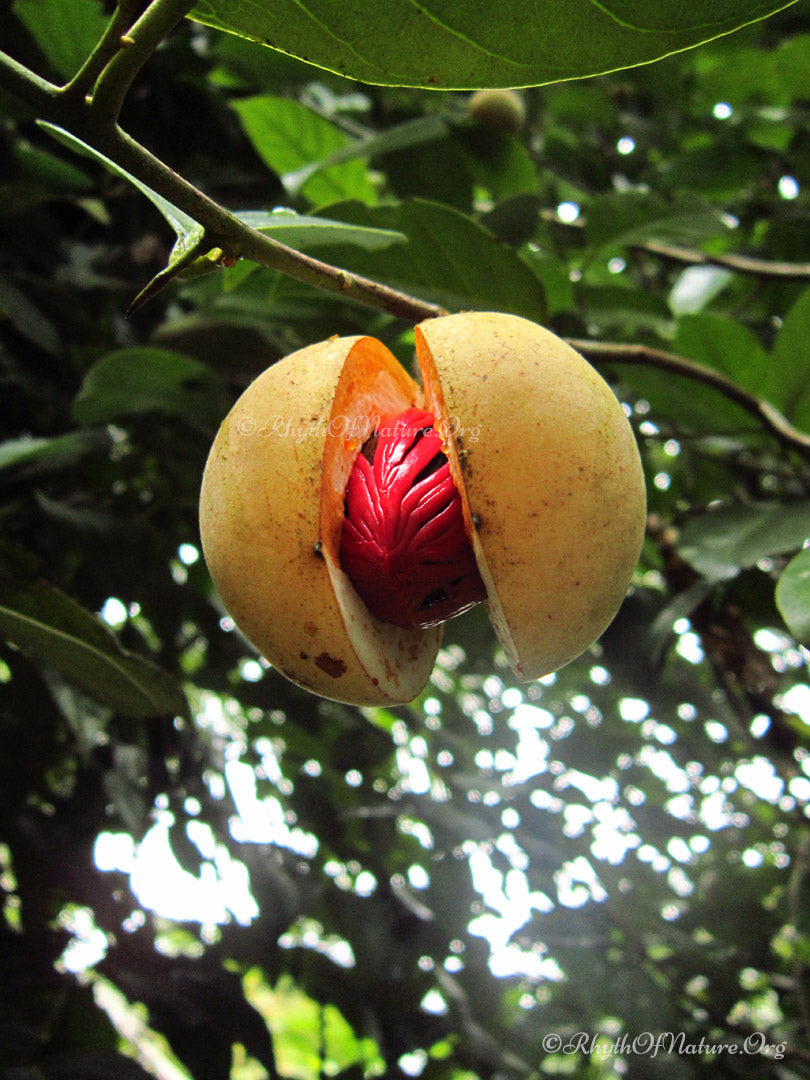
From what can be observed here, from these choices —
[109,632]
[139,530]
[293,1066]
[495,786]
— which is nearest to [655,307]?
[139,530]

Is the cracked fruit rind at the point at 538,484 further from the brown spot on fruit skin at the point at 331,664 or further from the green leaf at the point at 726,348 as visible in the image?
the green leaf at the point at 726,348

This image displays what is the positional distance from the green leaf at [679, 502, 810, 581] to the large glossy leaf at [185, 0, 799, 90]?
2.43 ft

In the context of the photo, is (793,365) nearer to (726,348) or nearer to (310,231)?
(726,348)

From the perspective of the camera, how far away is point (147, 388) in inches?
56.7

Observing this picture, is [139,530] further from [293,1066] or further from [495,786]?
[293,1066]

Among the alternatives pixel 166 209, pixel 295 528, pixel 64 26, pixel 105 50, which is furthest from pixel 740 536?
pixel 64 26

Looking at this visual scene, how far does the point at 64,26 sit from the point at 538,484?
145cm

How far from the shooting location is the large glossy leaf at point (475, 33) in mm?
646

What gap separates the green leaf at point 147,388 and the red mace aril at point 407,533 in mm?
614

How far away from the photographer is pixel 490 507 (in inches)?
28.8

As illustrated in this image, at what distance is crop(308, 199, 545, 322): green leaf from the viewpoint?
117cm

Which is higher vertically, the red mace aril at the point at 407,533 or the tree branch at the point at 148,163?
the tree branch at the point at 148,163

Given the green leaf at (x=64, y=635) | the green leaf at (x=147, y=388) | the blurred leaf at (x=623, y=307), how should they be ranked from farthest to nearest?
the blurred leaf at (x=623, y=307) < the green leaf at (x=147, y=388) < the green leaf at (x=64, y=635)

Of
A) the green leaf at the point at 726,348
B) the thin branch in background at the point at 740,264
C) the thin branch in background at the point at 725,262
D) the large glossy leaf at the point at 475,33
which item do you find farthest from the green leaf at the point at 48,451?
the thin branch in background at the point at 740,264
